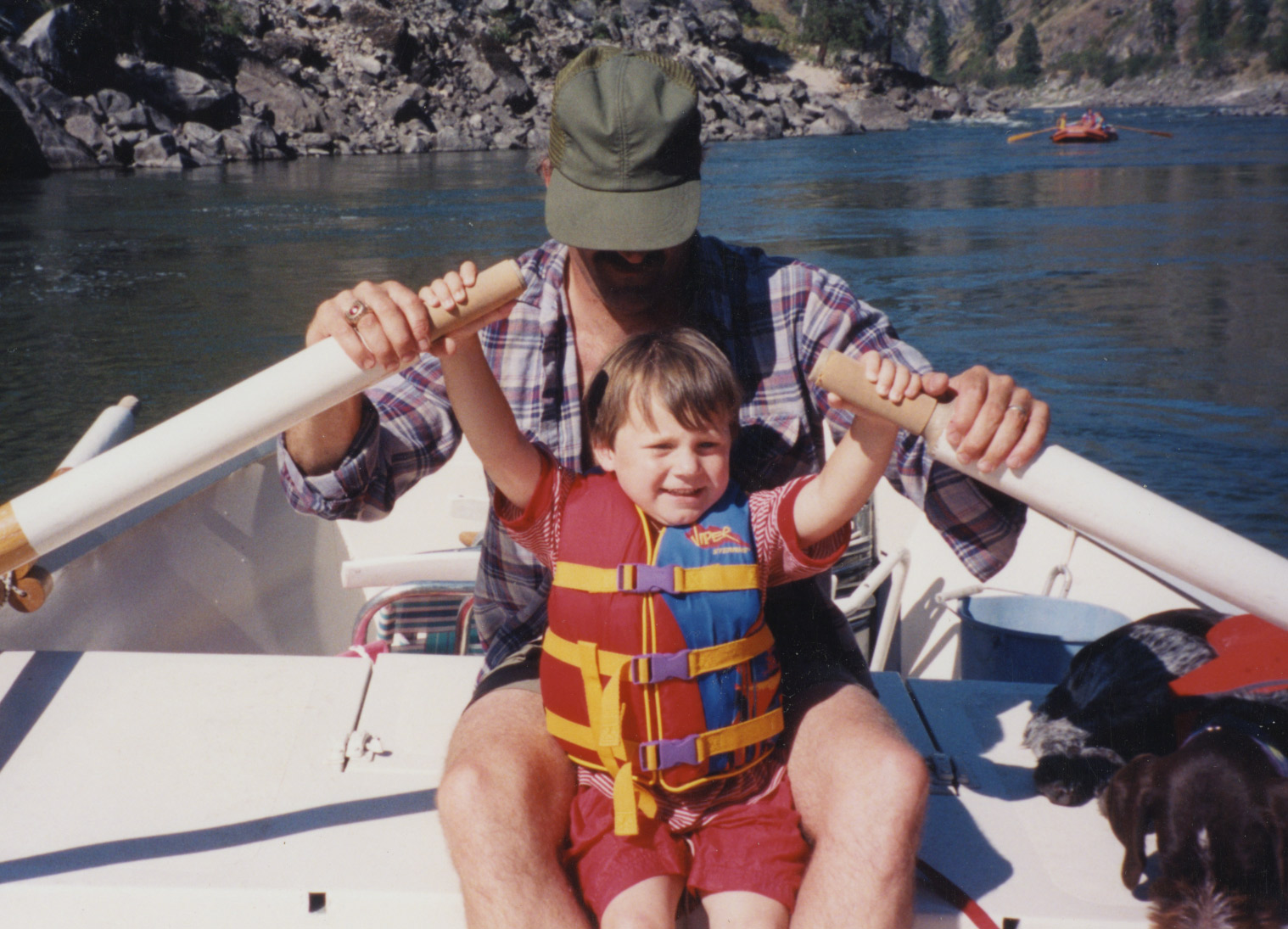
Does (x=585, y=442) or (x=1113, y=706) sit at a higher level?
(x=585, y=442)

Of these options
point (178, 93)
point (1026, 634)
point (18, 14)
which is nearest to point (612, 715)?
point (1026, 634)

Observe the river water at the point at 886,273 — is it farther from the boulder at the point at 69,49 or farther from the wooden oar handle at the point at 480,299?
the wooden oar handle at the point at 480,299

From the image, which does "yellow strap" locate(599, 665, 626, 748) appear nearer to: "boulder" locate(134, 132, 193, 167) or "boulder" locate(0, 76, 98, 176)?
"boulder" locate(0, 76, 98, 176)

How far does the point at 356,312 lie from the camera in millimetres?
1383

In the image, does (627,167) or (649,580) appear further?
(627,167)

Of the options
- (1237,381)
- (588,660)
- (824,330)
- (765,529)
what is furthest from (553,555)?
(1237,381)

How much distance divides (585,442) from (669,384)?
35 centimetres

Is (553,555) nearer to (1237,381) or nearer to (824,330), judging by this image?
(824,330)

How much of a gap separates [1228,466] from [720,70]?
37.0 meters

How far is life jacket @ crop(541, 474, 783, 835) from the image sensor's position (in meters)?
1.49

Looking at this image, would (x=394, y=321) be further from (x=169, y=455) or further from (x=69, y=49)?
(x=69, y=49)

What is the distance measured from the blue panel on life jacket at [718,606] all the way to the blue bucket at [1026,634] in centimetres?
105

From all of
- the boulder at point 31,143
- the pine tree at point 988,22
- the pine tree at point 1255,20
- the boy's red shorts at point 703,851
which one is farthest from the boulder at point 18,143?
the pine tree at point 988,22

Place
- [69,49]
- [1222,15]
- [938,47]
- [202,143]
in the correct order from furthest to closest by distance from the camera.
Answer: [938,47] → [1222,15] → [69,49] → [202,143]
